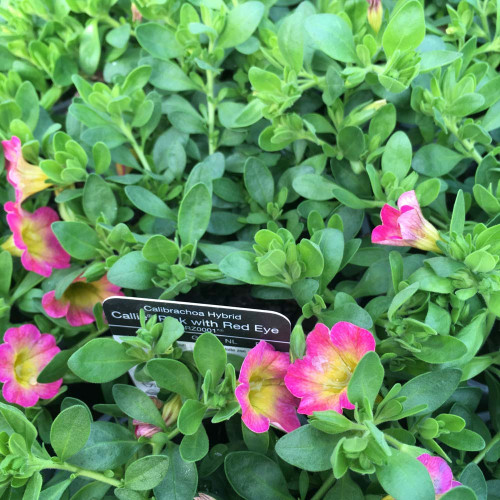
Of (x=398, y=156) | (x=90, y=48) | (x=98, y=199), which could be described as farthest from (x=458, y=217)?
(x=90, y=48)

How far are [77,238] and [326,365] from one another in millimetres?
500

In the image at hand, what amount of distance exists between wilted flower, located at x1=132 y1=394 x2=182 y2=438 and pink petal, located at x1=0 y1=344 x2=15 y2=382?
9.5 inches

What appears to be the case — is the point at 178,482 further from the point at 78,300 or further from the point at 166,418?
the point at 78,300

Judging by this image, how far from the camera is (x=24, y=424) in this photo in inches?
28.9

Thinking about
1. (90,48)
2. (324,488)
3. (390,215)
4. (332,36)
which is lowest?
(324,488)

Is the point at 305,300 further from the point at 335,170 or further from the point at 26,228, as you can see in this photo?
the point at 26,228

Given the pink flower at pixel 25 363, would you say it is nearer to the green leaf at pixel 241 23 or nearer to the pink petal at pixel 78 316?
the pink petal at pixel 78 316

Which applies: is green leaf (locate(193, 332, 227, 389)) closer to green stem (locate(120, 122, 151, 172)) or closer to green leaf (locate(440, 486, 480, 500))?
green leaf (locate(440, 486, 480, 500))

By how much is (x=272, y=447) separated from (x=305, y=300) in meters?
0.24

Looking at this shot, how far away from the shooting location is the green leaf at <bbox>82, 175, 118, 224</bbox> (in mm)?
1002

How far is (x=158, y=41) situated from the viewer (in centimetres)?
113

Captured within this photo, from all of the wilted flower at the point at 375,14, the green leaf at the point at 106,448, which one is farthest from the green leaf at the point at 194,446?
the wilted flower at the point at 375,14

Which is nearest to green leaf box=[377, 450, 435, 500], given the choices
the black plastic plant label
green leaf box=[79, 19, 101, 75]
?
the black plastic plant label

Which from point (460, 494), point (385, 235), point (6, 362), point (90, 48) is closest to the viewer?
point (460, 494)
